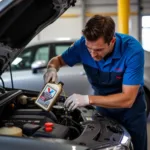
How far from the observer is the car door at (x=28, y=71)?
189 inches

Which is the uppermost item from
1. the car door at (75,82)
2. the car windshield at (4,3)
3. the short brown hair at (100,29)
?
the car windshield at (4,3)

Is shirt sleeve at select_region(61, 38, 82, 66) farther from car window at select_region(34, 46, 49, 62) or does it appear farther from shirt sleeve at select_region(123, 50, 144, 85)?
car window at select_region(34, 46, 49, 62)

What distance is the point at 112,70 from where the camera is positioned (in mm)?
2580

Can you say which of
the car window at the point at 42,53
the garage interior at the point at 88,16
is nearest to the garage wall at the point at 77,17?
the garage interior at the point at 88,16

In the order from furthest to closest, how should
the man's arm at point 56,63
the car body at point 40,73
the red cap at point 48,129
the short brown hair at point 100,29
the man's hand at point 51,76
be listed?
1. the car body at point 40,73
2. the man's arm at point 56,63
3. the man's hand at point 51,76
4. the short brown hair at point 100,29
5. the red cap at point 48,129

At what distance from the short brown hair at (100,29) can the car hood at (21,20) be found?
222 millimetres

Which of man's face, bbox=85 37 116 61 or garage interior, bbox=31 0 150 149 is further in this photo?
garage interior, bbox=31 0 150 149

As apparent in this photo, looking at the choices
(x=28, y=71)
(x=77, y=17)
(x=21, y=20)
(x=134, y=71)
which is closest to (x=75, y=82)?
(x=28, y=71)

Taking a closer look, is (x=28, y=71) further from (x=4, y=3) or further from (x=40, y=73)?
(x=4, y=3)

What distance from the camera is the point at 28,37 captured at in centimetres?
252

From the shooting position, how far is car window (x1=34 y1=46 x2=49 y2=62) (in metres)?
5.20

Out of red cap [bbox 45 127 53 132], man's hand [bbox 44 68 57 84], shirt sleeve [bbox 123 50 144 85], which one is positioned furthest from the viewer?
man's hand [bbox 44 68 57 84]

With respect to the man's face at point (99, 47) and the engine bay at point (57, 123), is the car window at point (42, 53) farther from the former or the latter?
the man's face at point (99, 47)

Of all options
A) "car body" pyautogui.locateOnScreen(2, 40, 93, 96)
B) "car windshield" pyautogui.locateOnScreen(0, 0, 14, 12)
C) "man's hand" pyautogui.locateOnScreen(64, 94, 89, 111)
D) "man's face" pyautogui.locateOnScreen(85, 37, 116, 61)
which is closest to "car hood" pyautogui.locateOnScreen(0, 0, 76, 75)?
"car windshield" pyautogui.locateOnScreen(0, 0, 14, 12)
